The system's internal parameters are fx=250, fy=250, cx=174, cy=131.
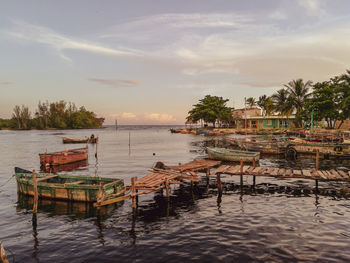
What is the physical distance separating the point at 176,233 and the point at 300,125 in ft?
248

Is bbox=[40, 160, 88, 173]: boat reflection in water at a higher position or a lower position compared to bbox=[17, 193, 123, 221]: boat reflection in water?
lower

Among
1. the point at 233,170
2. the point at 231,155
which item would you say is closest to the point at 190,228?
the point at 233,170

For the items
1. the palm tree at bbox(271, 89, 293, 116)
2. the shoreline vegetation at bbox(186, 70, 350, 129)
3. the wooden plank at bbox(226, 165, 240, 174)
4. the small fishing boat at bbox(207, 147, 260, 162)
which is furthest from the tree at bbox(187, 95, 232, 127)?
the wooden plank at bbox(226, 165, 240, 174)

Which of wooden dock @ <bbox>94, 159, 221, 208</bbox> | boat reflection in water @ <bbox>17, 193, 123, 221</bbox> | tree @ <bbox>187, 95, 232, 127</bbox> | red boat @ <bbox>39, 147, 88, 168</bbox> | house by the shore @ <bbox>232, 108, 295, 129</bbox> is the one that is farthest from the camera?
tree @ <bbox>187, 95, 232, 127</bbox>

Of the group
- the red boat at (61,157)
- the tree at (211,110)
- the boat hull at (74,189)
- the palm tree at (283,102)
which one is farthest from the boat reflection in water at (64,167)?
the tree at (211,110)

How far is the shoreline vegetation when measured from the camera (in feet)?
166

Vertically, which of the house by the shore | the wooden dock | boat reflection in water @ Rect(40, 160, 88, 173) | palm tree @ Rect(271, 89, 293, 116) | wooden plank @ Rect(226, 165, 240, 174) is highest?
palm tree @ Rect(271, 89, 293, 116)

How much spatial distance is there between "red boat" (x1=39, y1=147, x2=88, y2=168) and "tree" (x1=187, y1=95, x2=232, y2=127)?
6638 cm

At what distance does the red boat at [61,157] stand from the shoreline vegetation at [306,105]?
4374 centimetres

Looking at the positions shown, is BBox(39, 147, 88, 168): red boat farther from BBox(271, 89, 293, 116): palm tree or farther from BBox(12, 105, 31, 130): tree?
BBox(12, 105, 31, 130): tree

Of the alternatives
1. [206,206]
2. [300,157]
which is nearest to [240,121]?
[300,157]

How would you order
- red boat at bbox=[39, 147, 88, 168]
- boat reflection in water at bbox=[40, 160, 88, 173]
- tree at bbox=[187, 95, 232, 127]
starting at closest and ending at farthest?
1. boat reflection in water at bbox=[40, 160, 88, 173]
2. red boat at bbox=[39, 147, 88, 168]
3. tree at bbox=[187, 95, 232, 127]

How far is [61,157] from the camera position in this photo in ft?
115

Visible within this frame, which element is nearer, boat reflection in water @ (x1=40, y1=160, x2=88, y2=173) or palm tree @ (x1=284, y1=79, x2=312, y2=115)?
boat reflection in water @ (x1=40, y1=160, x2=88, y2=173)
